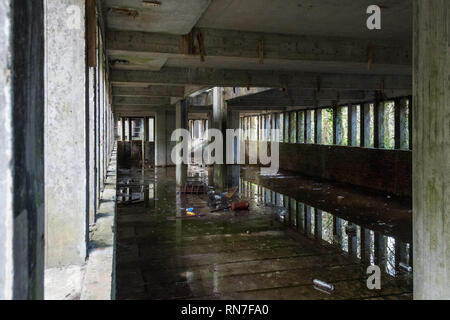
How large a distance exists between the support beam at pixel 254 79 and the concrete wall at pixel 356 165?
10.6 ft

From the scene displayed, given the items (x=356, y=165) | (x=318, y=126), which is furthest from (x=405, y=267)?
(x=318, y=126)

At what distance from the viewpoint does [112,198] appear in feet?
21.6

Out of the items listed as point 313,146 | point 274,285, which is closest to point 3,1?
point 274,285

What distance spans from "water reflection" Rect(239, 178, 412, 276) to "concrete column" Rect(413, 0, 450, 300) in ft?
11.9

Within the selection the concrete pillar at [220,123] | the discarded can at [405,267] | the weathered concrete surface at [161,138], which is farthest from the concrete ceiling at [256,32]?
the weathered concrete surface at [161,138]

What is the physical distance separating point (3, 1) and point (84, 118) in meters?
2.07

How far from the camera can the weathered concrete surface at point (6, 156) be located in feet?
3.83

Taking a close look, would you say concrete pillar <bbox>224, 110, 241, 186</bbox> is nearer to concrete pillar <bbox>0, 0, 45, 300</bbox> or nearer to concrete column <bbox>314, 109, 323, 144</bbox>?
concrete column <bbox>314, 109, 323, 144</bbox>

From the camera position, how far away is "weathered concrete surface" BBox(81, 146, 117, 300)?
8.24 feet

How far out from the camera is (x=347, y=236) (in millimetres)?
9758

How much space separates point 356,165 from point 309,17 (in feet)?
42.7

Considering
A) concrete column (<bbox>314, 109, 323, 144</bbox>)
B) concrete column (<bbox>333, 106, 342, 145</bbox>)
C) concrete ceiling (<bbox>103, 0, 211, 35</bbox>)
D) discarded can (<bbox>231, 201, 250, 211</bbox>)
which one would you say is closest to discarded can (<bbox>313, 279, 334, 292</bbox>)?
concrete ceiling (<bbox>103, 0, 211, 35</bbox>)

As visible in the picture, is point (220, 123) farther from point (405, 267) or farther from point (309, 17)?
point (405, 267)

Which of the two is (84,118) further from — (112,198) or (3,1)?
(112,198)
